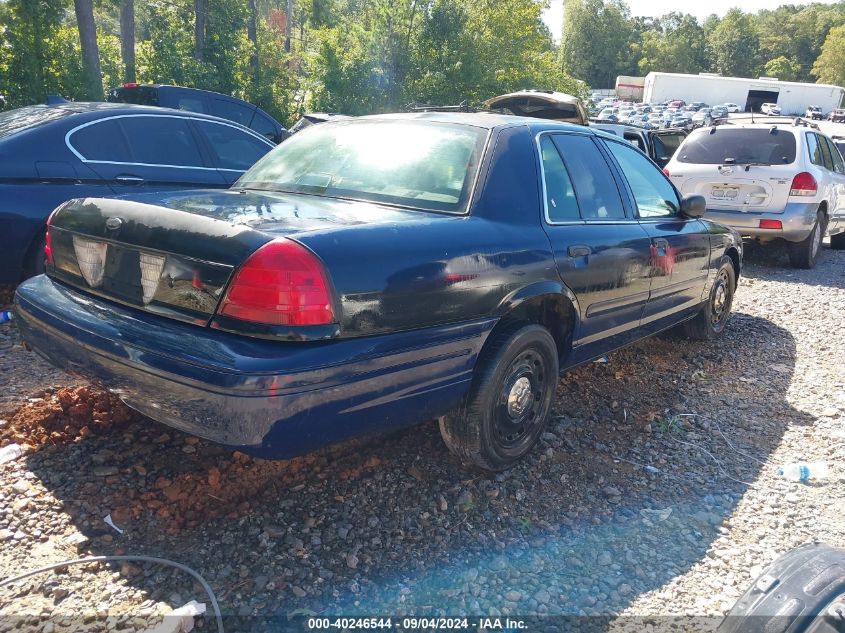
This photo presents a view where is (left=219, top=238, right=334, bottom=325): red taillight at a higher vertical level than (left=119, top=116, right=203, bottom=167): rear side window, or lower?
→ lower

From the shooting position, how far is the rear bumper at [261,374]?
2191mm

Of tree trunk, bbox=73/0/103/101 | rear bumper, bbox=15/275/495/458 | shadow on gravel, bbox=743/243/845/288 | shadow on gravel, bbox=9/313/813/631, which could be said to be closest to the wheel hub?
shadow on gravel, bbox=9/313/813/631

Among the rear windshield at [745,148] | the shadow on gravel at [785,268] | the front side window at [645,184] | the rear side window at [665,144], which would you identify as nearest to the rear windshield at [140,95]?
the rear windshield at [745,148]

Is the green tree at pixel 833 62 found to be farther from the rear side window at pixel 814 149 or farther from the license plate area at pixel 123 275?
the license plate area at pixel 123 275

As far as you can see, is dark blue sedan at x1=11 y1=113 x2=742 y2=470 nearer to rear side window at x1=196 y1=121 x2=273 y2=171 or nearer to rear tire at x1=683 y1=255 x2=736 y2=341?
rear tire at x1=683 y1=255 x2=736 y2=341

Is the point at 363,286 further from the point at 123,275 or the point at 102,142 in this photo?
the point at 102,142

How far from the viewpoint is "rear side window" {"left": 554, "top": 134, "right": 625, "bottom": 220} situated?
3.63 metres

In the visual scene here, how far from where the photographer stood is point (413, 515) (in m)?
2.85

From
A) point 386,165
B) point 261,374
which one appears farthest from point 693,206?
point 261,374

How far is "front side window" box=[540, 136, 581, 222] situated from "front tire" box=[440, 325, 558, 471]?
64cm

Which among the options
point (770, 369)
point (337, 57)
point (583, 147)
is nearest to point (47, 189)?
point (583, 147)

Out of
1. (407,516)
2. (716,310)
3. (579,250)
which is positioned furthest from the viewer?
(716,310)

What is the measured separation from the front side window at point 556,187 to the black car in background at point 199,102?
701 cm

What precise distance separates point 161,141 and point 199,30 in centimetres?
1448
